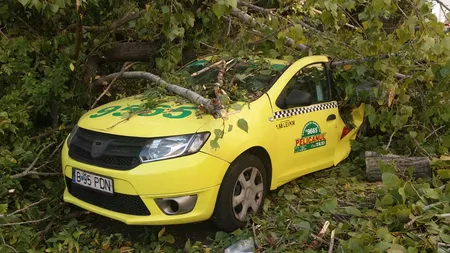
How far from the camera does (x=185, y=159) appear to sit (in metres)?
3.43

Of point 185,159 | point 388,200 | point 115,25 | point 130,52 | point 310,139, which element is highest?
point 115,25

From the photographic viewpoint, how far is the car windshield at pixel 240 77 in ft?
13.6

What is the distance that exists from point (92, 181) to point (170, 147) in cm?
71

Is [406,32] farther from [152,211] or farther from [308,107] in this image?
[152,211]

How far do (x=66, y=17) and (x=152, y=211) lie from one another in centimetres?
324

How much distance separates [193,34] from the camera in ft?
18.4

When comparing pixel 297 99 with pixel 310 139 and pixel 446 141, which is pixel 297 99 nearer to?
pixel 310 139

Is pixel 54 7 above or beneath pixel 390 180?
above

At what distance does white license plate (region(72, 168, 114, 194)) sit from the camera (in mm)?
3506

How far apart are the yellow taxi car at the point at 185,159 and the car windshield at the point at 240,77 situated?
0.28ft

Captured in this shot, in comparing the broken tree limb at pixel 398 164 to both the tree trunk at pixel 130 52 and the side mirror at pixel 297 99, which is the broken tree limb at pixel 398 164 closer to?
the side mirror at pixel 297 99

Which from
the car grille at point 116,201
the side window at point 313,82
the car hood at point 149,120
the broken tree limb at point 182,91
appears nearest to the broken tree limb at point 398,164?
the side window at point 313,82

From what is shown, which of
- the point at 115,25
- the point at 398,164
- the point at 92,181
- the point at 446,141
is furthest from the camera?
the point at 115,25

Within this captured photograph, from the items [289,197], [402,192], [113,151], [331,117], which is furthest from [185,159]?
[331,117]
